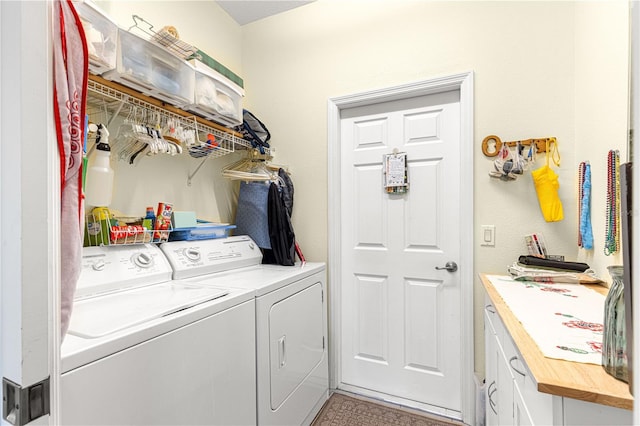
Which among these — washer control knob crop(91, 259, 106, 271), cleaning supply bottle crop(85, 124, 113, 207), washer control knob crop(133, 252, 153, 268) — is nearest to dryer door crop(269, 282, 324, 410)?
washer control knob crop(133, 252, 153, 268)

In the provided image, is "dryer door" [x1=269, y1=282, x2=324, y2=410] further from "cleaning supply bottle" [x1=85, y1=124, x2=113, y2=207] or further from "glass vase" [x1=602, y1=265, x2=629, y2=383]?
"glass vase" [x1=602, y1=265, x2=629, y2=383]

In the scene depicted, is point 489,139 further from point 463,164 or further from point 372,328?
point 372,328

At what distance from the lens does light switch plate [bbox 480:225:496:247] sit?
6.07ft

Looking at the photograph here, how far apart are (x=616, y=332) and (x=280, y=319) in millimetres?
1316

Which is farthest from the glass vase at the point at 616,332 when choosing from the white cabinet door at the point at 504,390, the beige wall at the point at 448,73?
the beige wall at the point at 448,73

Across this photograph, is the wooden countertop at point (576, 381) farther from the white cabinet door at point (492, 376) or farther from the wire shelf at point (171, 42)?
the wire shelf at point (171, 42)

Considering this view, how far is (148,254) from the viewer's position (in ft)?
5.04

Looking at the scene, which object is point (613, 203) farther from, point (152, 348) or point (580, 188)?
point (152, 348)

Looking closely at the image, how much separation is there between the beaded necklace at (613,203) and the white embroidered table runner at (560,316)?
0.22m

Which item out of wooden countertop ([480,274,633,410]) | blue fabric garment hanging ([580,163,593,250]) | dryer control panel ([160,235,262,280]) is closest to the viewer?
wooden countertop ([480,274,633,410])

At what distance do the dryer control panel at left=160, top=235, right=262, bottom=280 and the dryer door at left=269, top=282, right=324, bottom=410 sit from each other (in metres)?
0.48

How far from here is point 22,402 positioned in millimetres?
491

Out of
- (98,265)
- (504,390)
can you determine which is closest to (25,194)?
(98,265)

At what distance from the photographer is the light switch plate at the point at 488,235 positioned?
185 centimetres
